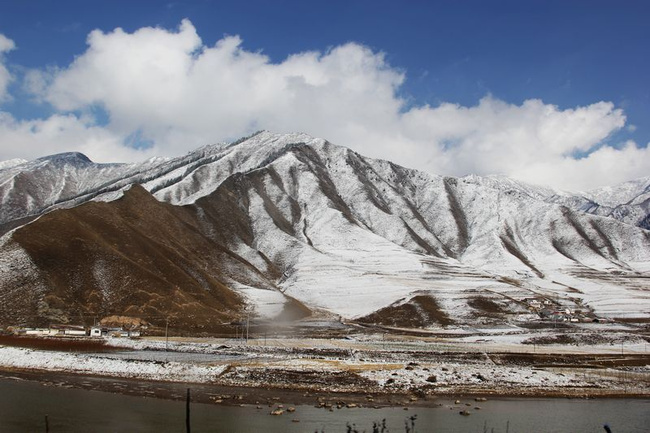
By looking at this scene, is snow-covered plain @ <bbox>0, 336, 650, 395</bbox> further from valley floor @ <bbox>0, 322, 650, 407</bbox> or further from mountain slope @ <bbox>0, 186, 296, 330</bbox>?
mountain slope @ <bbox>0, 186, 296, 330</bbox>

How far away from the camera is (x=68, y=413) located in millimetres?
44250

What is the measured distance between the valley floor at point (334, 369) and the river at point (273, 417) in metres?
3.53

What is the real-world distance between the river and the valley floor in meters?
3.53

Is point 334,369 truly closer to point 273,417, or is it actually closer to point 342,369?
point 342,369

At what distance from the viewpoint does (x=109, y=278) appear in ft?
363

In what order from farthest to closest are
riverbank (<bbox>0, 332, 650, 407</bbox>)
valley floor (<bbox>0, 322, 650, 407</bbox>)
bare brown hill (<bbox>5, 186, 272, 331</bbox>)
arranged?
1. bare brown hill (<bbox>5, 186, 272, 331</bbox>)
2. valley floor (<bbox>0, 322, 650, 407</bbox>)
3. riverbank (<bbox>0, 332, 650, 407</bbox>)

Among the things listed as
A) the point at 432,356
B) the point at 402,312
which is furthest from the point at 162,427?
the point at 402,312

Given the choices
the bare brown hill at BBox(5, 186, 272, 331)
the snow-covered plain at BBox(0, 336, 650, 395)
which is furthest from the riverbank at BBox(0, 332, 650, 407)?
the bare brown hill at BBox(5, 186, 272, 331)

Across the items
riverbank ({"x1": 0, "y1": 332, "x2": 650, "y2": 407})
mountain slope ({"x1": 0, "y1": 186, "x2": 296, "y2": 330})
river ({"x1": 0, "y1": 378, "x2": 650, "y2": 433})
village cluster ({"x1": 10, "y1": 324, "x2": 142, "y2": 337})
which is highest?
mountain slope ({"x1": 0, "y1": 186, "x2": 296, "y2": 330})

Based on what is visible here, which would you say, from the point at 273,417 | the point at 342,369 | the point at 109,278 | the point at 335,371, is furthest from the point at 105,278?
the point at 273,417

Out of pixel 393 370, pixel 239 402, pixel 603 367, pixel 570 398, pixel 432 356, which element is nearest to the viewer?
pixel 239 402

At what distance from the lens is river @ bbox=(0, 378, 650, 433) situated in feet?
136

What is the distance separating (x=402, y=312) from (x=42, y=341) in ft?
275

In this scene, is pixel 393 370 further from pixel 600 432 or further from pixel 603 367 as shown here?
pixel 603 367
